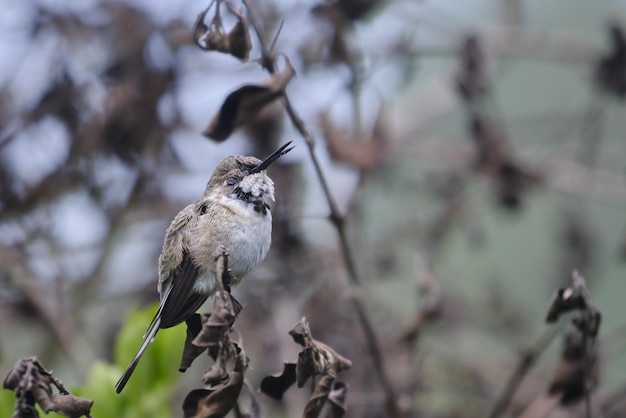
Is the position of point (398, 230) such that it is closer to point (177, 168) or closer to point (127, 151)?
point (177, 168)

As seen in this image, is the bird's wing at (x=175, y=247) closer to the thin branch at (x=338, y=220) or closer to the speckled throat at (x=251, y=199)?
the speckled throat at (x=251, y=199)

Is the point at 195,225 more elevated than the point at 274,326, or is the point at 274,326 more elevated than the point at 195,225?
the point at 274,326

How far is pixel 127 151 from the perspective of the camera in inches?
215

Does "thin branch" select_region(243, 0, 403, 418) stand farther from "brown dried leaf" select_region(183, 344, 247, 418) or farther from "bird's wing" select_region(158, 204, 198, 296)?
"brown dried leaf" select_region(183, 344, 247, 418)

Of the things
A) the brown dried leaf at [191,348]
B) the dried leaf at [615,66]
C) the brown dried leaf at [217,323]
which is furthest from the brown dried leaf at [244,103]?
the dried leaf at [615,66]

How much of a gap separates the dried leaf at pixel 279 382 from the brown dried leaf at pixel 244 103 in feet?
3.37

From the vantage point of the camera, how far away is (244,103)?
325 centimetres

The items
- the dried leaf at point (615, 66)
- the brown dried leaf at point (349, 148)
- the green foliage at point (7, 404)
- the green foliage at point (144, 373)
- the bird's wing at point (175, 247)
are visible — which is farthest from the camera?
the dried leaf at point (615, 66)

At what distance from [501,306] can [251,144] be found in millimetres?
2884

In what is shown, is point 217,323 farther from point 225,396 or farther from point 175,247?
point 175,247

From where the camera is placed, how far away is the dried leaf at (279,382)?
2.61m

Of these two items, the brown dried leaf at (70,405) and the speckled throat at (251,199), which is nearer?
the brown dried leaf at (70,405)

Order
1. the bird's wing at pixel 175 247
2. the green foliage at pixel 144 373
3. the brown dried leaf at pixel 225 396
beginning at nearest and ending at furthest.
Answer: the brown dried leaf at pixel 225 396 → the bird's wing at pixel 175 247 → the green foliage at pixel 144 373

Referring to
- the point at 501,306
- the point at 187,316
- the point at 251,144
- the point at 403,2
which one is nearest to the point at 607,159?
the point at 501,306
